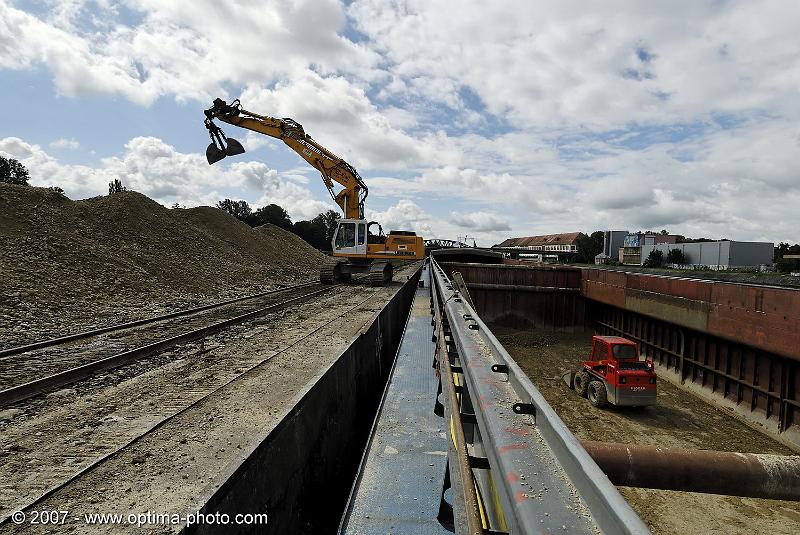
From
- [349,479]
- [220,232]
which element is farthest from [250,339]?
[220,232]

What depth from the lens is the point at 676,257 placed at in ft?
210

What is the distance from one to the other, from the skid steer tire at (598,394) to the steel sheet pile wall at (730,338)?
3457 millimetres

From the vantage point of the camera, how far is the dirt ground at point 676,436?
7086mm

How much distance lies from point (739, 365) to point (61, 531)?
14.3 meters

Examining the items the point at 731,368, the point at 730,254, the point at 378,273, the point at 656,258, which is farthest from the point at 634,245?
the point at 731,368

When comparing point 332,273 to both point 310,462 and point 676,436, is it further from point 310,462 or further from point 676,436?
point 310,462

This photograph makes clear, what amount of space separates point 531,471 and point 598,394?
460 inches

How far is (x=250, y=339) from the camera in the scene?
9477 millimetres

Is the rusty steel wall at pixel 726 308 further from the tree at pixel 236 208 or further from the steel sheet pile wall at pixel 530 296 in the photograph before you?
the tree at pixel 236 208

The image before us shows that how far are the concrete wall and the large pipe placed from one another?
233 cm

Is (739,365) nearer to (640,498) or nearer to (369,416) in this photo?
(640,498)

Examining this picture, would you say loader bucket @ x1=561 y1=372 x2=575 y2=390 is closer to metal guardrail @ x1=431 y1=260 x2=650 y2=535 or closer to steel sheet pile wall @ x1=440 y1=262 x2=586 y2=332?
steel sheet pile wall @ x1=440 y1=262 x2=586 y2=332

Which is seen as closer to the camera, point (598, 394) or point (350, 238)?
point (598, 394)

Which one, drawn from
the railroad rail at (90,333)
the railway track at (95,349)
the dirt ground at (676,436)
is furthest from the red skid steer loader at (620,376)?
the railroad rail at (90,333)
